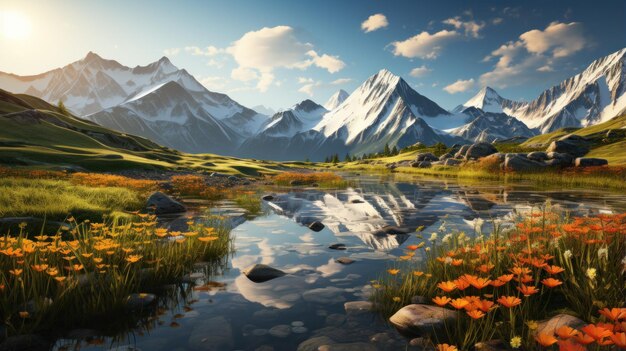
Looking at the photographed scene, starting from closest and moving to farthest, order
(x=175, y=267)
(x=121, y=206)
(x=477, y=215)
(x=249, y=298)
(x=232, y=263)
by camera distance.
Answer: (x=249, y=298)
(x=175, y=267)
(x=232, y=263)
(x=121, y=206)
(x=477, y=215)

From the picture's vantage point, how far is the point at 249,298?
7.13 m

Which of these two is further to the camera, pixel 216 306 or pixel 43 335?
pixel 216 306

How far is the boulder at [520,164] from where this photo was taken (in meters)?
42.2

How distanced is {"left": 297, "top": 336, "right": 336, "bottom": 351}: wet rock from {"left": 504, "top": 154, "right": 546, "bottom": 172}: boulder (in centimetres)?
4461

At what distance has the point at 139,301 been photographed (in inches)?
249

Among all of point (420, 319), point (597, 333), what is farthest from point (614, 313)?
point (420, 319)

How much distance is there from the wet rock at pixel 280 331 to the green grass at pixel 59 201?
349 inches

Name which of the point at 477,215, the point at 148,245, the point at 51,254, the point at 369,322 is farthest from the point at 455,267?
the point at 477,215

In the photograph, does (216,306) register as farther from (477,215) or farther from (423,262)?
(477,215)

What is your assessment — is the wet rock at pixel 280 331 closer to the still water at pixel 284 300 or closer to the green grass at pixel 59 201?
the still water at pixel 284 300

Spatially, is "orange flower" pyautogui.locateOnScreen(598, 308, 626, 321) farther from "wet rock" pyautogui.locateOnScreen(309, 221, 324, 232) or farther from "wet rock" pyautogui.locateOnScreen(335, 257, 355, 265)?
"wet rock" pyautogui.locateOnScreen(309, 221, 324, 232)

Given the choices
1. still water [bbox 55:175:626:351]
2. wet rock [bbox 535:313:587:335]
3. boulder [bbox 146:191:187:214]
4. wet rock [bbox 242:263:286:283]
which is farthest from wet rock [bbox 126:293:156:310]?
boulder [bbox 146:191:187:214]

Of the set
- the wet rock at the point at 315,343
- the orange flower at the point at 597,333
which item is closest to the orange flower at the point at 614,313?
the orange flower at the point at 597,333

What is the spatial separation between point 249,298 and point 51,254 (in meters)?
3.89
